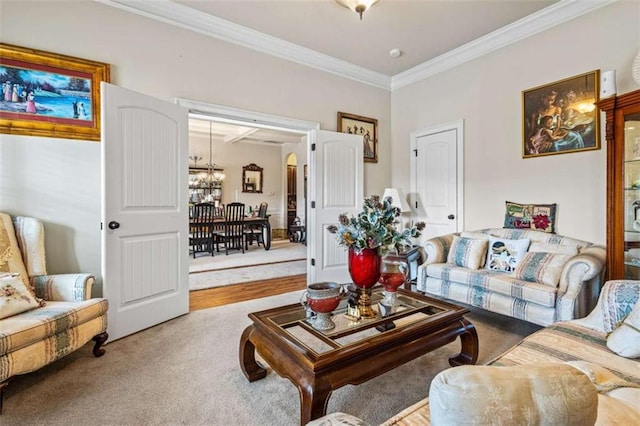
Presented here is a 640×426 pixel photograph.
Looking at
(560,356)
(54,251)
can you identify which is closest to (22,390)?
(54,251)

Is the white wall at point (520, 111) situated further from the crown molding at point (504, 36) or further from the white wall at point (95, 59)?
the white wall at point (95, 59)

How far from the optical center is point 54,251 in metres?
2.50

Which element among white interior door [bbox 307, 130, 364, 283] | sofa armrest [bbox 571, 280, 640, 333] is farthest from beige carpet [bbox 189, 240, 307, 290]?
sofa armrest [bbox 571, 280, 640, 333]

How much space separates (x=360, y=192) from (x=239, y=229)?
10.8ft

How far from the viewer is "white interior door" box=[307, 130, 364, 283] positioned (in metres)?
3.90

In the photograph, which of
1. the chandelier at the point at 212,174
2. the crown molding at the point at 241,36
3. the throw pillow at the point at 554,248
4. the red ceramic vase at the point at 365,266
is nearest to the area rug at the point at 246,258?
the chandelier at the point at 212,174

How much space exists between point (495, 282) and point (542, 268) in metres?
0.36

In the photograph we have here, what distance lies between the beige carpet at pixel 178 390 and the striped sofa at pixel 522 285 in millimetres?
302

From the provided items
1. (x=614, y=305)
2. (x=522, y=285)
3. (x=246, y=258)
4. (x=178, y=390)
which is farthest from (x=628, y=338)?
(x=246, y=258)

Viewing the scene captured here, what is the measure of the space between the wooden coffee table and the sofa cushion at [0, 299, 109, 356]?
3.49 ft

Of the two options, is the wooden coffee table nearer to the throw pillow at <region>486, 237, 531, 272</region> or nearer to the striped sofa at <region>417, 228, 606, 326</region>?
the striped sofa at <region>417, 228, 606, 326</region>

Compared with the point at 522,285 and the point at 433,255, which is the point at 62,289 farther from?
the point at 522,285

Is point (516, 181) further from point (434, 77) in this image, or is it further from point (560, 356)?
point (560, 356)

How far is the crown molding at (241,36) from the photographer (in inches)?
111
